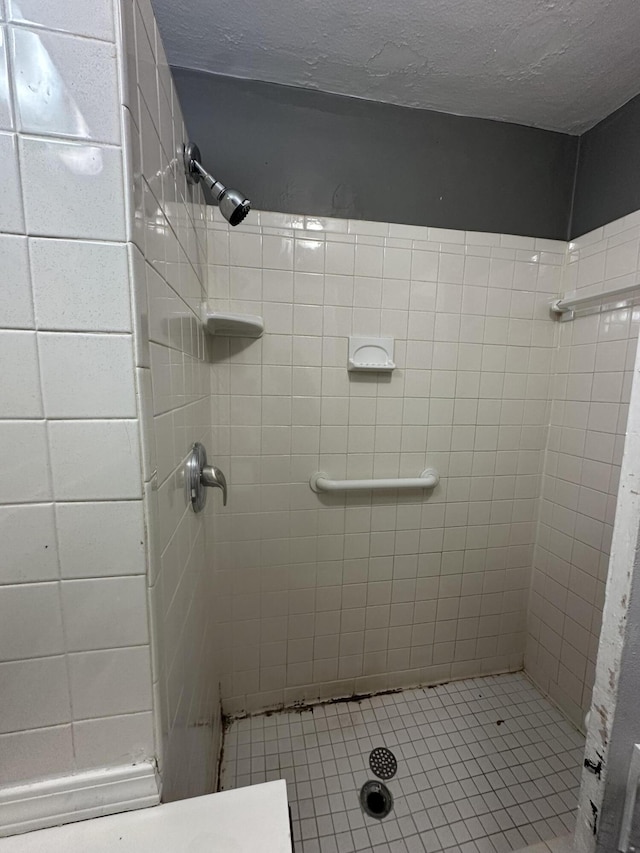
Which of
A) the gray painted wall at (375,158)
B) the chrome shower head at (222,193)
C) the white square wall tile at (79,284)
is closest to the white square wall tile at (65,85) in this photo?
the white square wall tile at (79,284)

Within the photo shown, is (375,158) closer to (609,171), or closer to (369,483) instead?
(609,171)

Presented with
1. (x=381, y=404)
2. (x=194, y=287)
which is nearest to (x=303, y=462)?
(x=381, y=404)

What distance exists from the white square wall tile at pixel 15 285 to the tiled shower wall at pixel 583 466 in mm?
1638

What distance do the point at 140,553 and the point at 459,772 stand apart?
150cm

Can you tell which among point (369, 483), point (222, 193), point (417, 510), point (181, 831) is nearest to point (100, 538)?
point (181, 831)

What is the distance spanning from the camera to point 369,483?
1340mm

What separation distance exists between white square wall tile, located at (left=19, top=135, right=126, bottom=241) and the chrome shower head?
0.39 m

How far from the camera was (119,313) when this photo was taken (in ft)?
1.52

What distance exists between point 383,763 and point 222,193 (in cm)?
191

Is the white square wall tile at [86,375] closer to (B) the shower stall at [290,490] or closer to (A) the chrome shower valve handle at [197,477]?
(B) the shower stall at [290,490]

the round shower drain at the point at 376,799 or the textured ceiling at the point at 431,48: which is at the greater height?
the textured ceiling at the point at 431,48

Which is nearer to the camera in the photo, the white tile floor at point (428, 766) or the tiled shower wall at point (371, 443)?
the white tile floor at point (428, 766)

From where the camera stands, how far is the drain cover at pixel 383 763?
1205mm

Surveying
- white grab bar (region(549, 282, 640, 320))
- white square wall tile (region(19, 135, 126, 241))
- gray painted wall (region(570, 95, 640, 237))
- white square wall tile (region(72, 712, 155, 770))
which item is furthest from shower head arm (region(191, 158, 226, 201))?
gray painted wall (region(570, 95, 640, 237))
